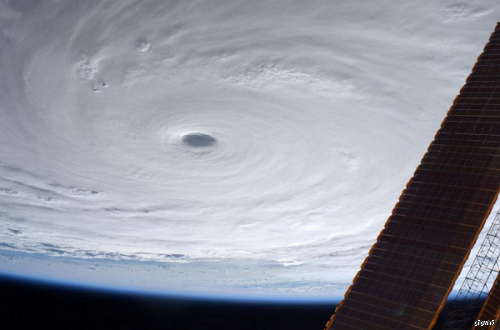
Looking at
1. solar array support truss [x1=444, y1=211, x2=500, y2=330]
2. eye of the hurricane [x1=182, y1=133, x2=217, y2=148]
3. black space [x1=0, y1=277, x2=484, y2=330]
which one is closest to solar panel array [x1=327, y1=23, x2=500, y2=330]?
solar array support truss [x1=444, y1=211, x2=500, y2=330]

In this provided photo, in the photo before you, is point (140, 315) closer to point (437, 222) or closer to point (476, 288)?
point (476, 288)

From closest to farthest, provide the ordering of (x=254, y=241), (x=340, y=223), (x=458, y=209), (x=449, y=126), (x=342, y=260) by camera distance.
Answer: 1. (x=458, y=209)
2. (x=449, y=126)
3. (x=340, y=223)
4. (x=254, y=241)
5. (x=342, y=260)

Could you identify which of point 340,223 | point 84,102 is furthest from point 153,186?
point 340,223

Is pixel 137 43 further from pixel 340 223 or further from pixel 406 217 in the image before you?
pixel 340 223

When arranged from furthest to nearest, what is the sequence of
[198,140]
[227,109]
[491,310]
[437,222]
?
[198,140] → [227,109] → [437,222] → [491,310]

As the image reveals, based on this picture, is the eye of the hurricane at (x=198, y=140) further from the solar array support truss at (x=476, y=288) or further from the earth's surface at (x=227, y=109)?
the solar array support truss at (x=476, y=288)

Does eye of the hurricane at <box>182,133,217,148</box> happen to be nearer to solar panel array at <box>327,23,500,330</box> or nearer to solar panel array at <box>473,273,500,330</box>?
solar panel array at <box>327,23,500,330</box>

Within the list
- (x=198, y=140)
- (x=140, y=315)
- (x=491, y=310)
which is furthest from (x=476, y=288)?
(x=140, y=315)
